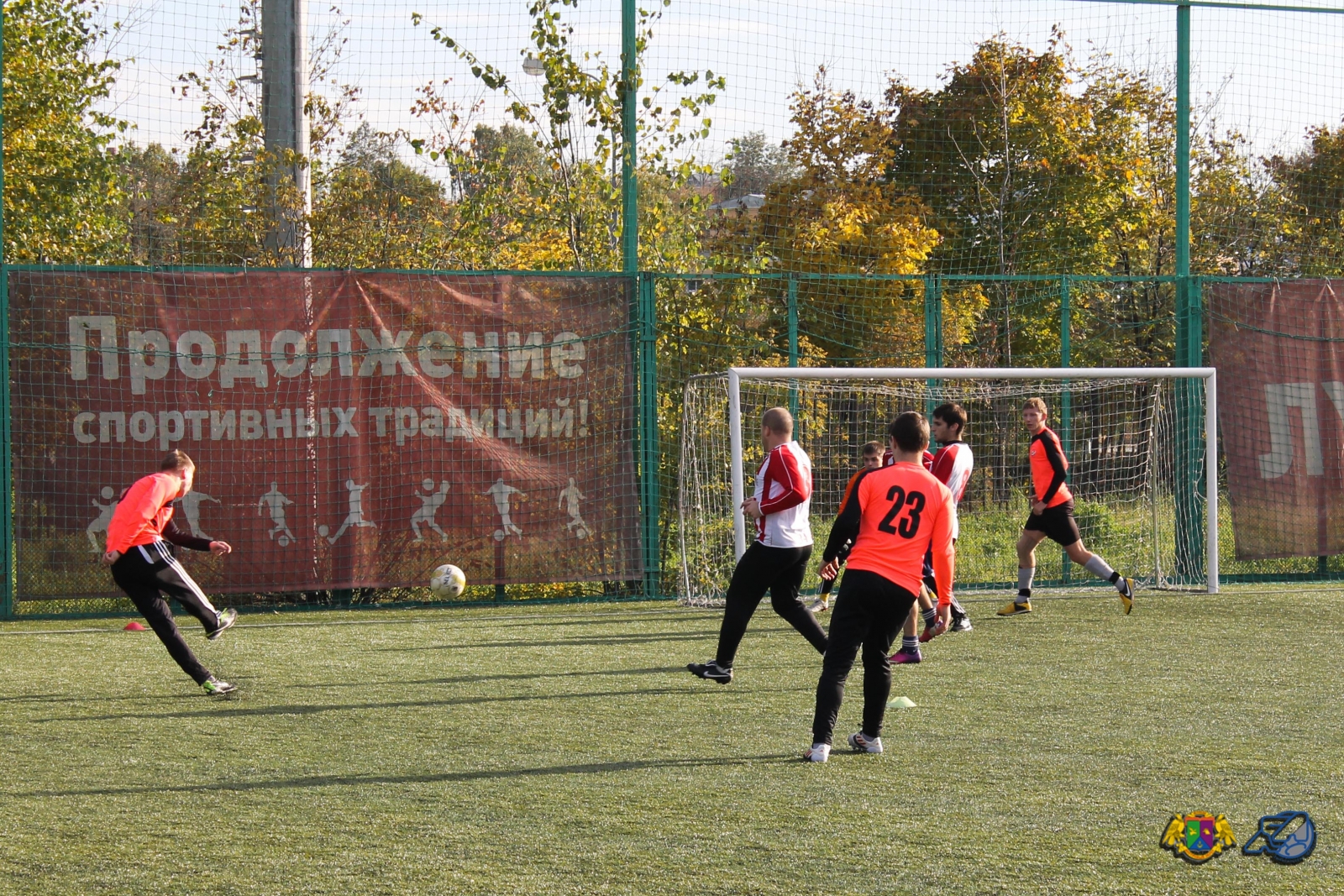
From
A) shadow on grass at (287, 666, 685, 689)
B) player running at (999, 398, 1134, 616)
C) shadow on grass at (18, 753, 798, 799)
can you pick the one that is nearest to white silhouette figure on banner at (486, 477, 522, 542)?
shadow on grass at (287, 666, 685, 689)

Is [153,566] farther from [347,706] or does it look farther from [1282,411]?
[1282,411]

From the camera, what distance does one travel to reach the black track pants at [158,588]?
726 centimetres

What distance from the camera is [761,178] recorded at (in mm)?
15180

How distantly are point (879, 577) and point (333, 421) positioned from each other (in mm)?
6901

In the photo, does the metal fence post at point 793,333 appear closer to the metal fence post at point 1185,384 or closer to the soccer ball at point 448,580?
the soccer ball at point 448,580

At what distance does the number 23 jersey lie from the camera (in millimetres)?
5684

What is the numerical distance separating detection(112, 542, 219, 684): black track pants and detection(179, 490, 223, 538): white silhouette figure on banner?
142 inches

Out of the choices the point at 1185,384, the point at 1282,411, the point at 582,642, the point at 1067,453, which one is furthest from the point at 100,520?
the point at 1282,411

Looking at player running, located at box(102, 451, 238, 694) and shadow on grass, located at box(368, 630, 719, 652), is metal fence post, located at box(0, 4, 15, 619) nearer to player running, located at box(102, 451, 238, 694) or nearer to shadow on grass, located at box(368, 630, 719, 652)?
shadow on grass, located at box(368, 630, 719, 652)

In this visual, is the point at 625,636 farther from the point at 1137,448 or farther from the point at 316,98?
the point at 316,98

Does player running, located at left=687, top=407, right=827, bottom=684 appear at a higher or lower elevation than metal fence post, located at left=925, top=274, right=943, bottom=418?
lower

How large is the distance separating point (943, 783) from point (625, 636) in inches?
184

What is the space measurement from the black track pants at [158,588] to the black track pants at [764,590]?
9.53 ft

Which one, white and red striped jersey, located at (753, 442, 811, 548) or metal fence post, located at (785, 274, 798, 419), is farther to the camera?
metal fence post, located at (785, 274, 798, 419)
